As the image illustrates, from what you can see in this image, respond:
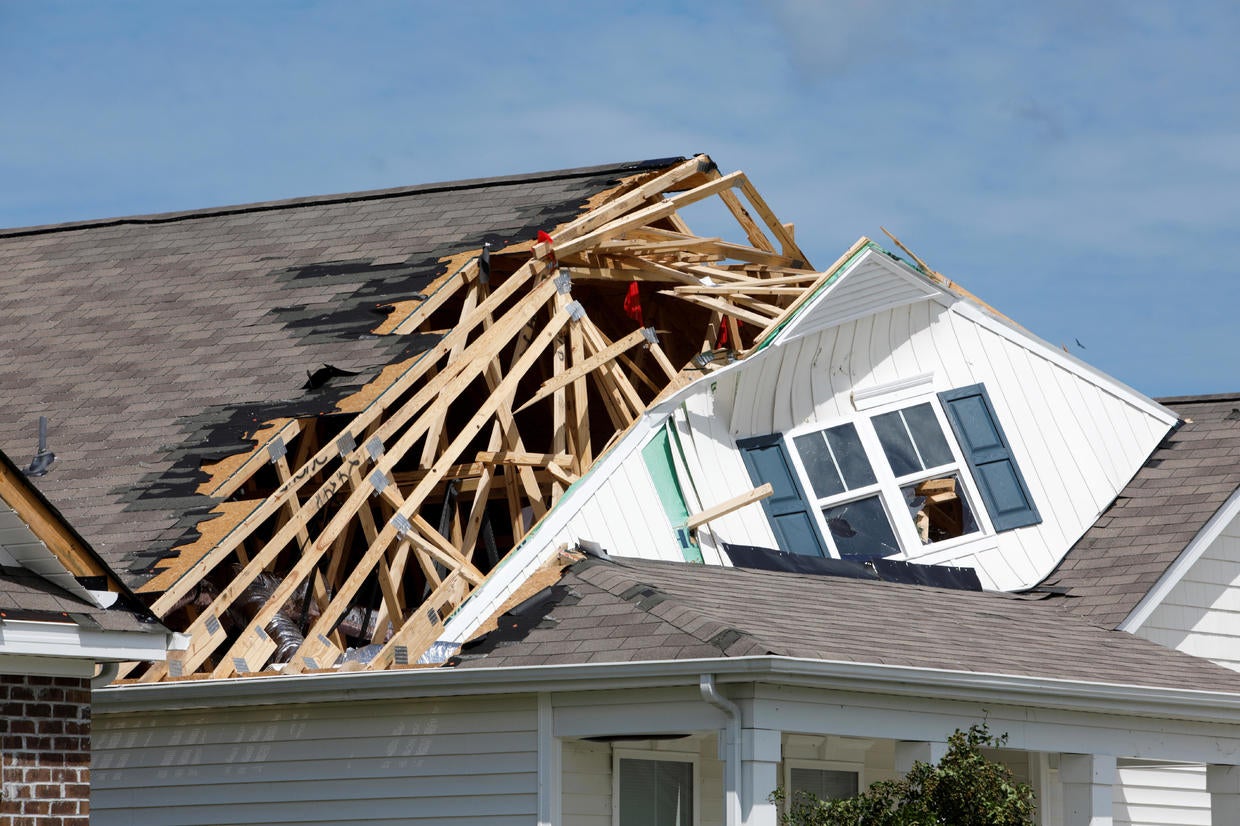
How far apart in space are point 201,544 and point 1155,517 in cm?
908

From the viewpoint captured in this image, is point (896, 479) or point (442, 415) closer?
point (442, 415)

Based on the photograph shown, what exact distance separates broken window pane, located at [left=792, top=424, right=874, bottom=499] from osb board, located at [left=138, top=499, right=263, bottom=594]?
5.62 metres

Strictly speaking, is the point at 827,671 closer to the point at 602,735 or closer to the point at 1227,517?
the point at 602,735

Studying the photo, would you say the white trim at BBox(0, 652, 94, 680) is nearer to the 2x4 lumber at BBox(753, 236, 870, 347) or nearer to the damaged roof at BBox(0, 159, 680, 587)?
the damaged roof at BBox(0, 159, 680, 587)

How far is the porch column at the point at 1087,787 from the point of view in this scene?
46.9ft

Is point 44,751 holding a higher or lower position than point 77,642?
lower

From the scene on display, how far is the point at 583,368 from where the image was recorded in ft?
56.0

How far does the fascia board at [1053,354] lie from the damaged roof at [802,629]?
3366 millimetres

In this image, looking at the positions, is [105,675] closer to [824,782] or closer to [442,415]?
[442,415]

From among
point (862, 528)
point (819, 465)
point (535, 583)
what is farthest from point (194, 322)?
point (862, 528)

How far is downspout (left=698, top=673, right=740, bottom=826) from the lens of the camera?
12.4 m

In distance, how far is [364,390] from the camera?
15.7 metres

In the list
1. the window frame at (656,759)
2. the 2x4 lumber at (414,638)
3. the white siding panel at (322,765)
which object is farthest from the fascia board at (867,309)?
the white siding panel at (322,765)

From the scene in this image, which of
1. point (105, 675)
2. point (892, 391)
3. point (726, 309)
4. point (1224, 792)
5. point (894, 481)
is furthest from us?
point (726, 309)
